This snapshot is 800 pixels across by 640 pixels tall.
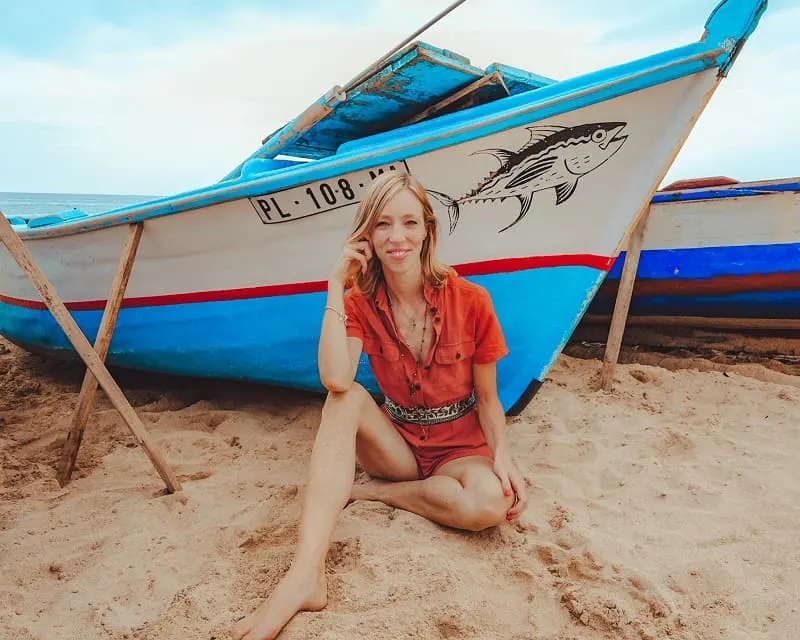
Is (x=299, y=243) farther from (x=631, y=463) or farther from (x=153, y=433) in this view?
(x=631, y=463)

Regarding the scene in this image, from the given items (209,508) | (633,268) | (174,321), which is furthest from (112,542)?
(633,268)

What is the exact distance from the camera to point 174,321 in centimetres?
331

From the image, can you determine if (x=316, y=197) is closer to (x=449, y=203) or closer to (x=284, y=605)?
(x=449, y=203)

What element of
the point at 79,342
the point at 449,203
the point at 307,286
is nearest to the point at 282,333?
the point at 307,286

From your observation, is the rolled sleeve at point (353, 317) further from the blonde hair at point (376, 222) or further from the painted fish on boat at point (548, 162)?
the painted fish on boat at point (548, 162)

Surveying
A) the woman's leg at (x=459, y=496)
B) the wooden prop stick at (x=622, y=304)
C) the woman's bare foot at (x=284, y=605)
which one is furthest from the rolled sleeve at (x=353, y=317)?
the wooden prop stick at (x=622, y=304)

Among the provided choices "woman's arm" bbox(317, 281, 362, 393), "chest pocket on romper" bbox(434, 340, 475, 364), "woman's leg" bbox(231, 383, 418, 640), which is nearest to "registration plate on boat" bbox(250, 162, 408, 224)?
"woman's arm" bbox(317, 281, 362, 393)

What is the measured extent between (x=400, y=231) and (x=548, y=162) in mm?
857

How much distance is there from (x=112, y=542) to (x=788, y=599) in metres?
1.98

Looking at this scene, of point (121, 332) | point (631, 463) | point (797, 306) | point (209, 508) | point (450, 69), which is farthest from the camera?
point (797, 306)

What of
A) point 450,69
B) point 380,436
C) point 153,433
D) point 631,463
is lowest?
point 153,433

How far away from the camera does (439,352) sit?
6.64 feet

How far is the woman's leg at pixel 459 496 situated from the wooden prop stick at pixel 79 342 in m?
0.90

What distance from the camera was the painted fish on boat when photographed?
7.86 feet
